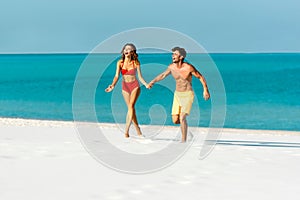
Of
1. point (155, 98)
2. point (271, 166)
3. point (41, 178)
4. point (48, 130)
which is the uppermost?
point (155, 98)

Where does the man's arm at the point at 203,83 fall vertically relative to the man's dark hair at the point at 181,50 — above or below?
below

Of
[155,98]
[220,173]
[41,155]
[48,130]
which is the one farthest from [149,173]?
[155,98]

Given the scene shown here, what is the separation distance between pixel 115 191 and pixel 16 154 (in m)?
2.96

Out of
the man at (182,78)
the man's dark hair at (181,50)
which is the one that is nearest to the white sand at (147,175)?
the man at (182,78)

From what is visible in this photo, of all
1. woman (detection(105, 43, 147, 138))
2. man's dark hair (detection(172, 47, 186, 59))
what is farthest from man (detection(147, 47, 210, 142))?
woman (detection(105, 43, 147, 138))

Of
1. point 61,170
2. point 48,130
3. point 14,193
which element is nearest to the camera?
point 14,193

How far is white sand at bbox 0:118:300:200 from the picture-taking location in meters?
6.93

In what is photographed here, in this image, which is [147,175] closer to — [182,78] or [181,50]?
[182,78]

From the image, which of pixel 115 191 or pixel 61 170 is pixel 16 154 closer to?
pixel 61 170

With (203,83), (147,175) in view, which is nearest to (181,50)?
(203,83)

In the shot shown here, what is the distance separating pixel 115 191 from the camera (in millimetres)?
7039

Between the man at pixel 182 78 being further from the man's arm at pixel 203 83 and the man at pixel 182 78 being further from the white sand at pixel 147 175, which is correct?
the white sand at pixel 147 175

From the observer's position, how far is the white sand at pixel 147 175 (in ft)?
22.8

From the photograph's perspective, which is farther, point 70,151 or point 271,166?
point 70,151
